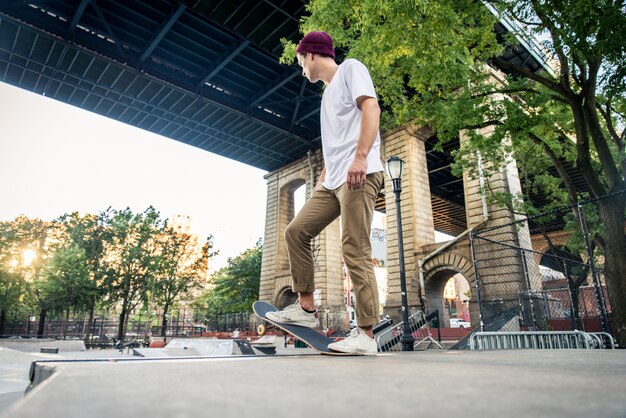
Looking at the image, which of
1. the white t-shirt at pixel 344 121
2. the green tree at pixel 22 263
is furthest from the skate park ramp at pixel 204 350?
the green tree at pixel 22 263

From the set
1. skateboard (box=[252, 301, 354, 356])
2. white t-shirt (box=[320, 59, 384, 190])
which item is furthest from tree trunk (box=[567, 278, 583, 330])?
white t-shirt (box=[320, 59, 384, 190])

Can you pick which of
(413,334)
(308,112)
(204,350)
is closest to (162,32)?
(308,112)

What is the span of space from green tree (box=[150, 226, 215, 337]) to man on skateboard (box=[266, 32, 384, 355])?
24.7 meters

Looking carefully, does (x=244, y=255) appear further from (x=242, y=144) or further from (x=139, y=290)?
(x=242, y=144)

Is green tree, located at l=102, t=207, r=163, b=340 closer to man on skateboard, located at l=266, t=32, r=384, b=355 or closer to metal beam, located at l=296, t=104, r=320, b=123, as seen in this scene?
metal beam, located at l=296, t=104, r=320, b=123

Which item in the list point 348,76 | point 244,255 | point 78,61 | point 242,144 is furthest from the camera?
point 244,255

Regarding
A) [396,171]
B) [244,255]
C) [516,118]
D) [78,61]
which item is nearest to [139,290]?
[244,255]

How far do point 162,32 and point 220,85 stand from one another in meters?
4.24

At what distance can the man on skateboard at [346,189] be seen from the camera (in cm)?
256

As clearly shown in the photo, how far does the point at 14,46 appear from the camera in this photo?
48.1 ft

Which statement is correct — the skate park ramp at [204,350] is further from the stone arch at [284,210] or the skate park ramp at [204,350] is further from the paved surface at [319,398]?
the stone arch at [284,210]

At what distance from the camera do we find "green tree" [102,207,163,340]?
23922 millimetres

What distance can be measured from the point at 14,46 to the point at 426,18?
1646 cm

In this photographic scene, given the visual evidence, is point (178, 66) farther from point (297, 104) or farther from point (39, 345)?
point (39, 345)
